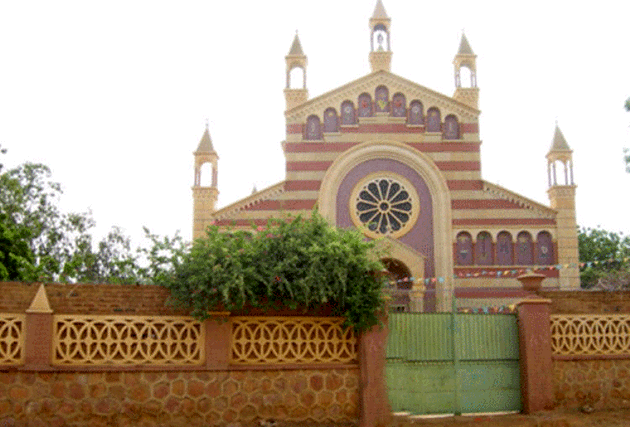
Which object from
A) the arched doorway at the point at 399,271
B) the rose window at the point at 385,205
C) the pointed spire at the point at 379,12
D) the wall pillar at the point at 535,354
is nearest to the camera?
the wall pillar at the point at 535,354

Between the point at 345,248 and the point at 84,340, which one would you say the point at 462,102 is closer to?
the point at 345,248

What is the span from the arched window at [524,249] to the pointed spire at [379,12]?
38.4 feet

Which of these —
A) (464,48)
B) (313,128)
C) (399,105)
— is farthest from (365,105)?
(464,48)

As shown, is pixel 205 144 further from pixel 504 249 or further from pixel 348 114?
pixel 504 249

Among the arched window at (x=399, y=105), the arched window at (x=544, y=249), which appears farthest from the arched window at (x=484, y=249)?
the arched window at (x=399, y=105)

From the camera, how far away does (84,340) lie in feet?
39.4

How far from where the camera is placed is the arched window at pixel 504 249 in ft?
95.9

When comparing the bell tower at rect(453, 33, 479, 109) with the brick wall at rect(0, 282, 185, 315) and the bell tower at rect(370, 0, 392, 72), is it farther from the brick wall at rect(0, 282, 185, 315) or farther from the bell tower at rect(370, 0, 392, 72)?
the brick wall at rect(0, 282, 185, 315)

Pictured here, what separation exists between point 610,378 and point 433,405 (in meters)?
3.62

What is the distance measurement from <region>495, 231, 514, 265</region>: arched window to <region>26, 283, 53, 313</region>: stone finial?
20.9 metres

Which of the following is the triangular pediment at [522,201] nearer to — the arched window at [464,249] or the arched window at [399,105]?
the arched window at [464,249]

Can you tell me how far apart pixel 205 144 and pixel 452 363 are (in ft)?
67.1

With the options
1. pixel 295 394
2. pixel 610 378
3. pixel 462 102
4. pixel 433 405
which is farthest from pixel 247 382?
pixel 462 102

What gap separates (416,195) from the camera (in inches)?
1177
